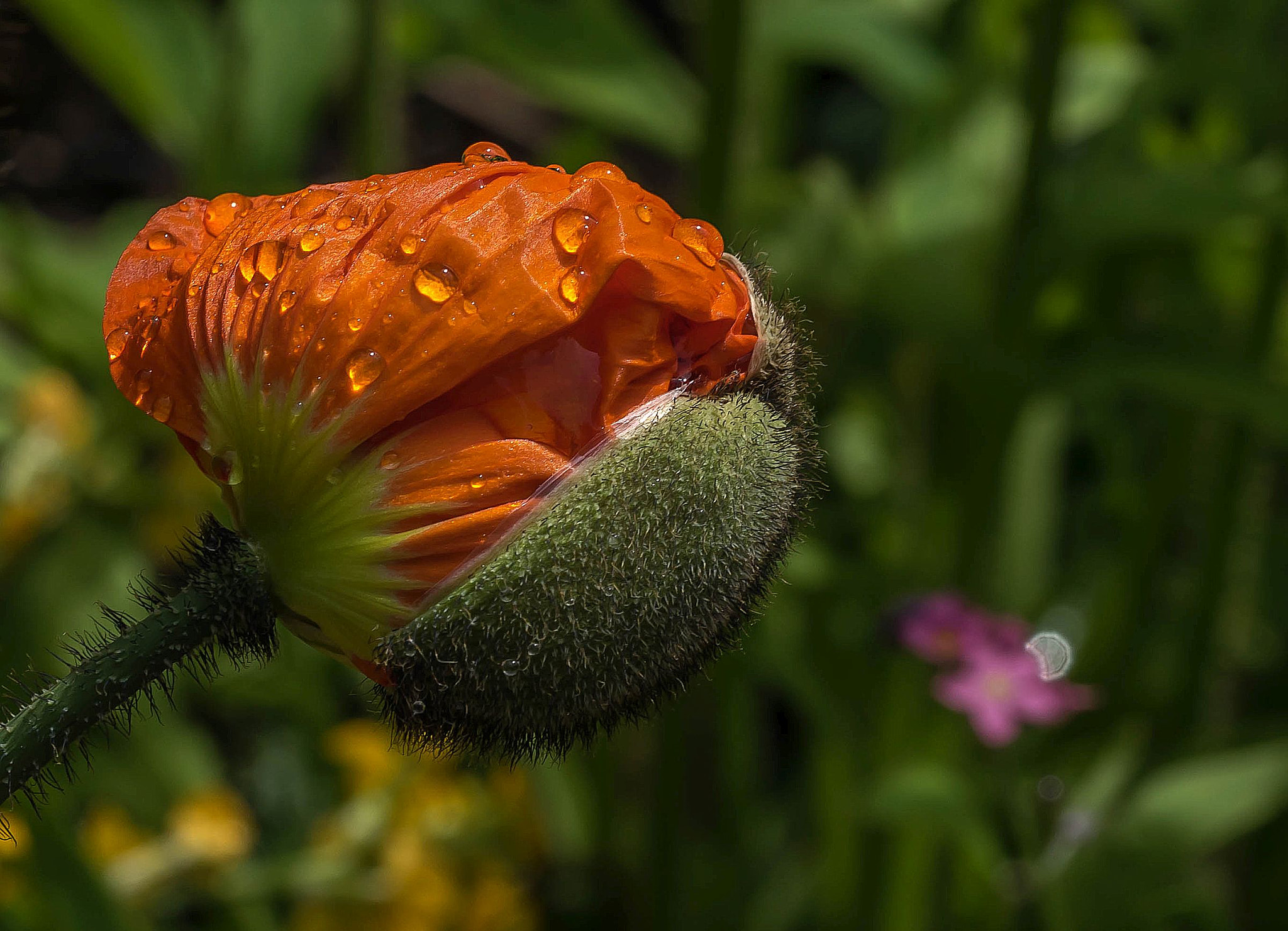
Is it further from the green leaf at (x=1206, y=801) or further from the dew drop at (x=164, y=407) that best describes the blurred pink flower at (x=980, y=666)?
the dew drop at (x=164, y=407)

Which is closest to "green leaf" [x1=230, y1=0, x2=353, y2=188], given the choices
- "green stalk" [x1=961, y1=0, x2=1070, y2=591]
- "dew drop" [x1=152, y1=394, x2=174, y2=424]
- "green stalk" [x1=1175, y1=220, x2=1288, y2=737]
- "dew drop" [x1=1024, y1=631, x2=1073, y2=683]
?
"green stalk" [x1=961, y1=0, x2=1070, y2=591]

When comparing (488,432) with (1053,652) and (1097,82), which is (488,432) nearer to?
(1053,652)

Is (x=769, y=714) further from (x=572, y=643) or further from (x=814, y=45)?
(x=572, y=643)

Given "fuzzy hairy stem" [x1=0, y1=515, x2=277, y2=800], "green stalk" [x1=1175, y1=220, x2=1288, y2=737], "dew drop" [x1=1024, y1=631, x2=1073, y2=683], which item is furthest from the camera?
A: "dew drop" [x1=1024, y1=631, x2=1073, y2=683]

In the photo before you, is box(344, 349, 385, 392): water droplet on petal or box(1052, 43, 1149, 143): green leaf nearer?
box(344, 349, 385, 392): water droplet on petal

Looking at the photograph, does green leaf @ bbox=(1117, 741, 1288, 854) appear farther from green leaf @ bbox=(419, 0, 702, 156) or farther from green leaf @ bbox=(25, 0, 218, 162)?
green leaf @ bbox=(25, 0, 218, 162)

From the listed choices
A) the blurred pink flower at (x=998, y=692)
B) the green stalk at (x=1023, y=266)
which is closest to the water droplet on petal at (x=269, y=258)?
the green stalk at (x=1023, y=266)

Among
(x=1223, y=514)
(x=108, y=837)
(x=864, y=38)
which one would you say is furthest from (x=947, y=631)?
(x=108, y=837)
